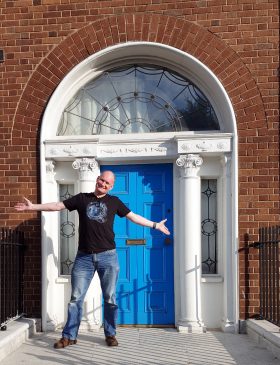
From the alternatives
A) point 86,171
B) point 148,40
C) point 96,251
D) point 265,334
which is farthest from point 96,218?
point 148,40

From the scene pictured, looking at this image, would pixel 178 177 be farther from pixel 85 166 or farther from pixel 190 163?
pixel 85 166

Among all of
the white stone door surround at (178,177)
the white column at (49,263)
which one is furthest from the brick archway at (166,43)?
the white column at (49,263)

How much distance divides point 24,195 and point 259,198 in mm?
2771

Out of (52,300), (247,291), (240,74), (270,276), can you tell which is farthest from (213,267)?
(240,74)

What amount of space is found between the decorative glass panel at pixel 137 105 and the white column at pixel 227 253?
0.67 m

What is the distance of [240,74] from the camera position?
218 inches

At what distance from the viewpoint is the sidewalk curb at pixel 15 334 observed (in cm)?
446

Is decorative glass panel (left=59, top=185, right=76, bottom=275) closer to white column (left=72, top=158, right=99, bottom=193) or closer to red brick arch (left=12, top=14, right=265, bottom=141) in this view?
white column (left=72, top=158, right=99, bottom=193)

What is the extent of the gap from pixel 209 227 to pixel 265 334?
59.9 inches

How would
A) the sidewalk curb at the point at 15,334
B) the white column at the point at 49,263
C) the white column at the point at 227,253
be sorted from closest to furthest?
the sidewalk curb at the point at 15,334 → the white column at the point at 227,253 → the white column at the point at 49,263

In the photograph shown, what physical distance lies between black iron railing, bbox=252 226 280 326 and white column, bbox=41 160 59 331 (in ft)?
7.80

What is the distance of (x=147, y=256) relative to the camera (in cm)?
578

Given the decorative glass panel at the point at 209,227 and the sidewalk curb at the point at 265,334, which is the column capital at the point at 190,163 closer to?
the decorative glass panel at the point at 209,227

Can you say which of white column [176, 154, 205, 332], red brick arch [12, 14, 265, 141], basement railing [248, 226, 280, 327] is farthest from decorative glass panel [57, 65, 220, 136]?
basement railing [248, 226, 280, 327]
